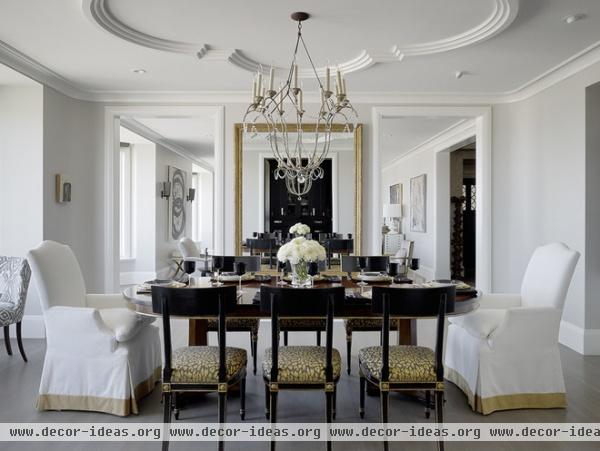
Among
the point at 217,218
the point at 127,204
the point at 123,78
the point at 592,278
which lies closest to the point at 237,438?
the point at 217,218

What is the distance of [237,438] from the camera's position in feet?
8.33

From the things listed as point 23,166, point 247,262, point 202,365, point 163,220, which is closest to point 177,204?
point 163,220

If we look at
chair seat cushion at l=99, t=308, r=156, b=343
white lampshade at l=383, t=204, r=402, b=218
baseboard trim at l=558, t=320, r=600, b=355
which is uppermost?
white lampshade at l=383, t=204, r=402, b=218

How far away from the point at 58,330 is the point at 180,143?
6.31 metres

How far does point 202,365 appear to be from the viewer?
241cm

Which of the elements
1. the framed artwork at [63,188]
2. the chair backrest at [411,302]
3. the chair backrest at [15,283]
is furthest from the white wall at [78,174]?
the chair backrest at [411,302]

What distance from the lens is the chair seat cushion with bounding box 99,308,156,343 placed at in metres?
2.78

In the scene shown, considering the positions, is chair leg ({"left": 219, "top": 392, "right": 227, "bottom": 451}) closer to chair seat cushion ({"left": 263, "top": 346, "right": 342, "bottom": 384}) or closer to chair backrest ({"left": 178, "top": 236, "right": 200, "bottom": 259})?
chair seat cushion ({"left": 263, "top": 346, "right": 342, "bottom": 384})

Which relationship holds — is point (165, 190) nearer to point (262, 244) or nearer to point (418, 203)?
point (262, 244)

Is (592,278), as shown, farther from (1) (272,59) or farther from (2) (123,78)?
(2) (123,78)

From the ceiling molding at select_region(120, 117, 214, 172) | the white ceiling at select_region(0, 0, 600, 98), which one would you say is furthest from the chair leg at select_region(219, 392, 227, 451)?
the ceiling molding at select_region(120, 117, 214, 172)

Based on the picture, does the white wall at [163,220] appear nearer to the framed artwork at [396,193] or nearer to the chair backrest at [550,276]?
the framed artwork at [396,193]

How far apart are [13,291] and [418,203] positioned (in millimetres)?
7481

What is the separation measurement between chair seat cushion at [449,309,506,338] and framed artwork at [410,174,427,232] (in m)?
6.01
